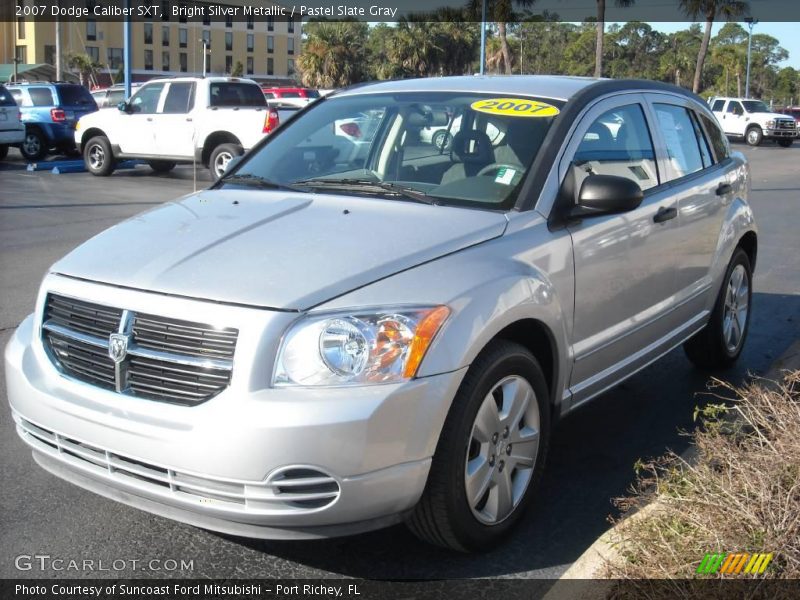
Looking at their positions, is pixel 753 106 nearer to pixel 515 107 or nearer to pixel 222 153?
pixel 222 153

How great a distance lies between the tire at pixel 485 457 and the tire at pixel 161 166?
16334mm

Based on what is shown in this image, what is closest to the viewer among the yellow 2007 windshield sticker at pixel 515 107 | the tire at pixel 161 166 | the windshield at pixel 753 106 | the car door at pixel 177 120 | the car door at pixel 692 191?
the yellow 2007 windshield sticker at pixel 515 107

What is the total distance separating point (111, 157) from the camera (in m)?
18.4

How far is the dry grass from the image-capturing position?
2859 millimetres

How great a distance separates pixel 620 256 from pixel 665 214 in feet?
1.93

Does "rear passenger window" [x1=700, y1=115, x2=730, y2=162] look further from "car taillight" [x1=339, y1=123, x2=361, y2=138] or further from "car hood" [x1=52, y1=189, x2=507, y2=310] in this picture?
"car hood" [x1=52, y1=189, x2=507, y2=310]

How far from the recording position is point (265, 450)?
2912mm

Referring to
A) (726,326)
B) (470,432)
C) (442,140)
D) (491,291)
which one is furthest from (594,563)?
(726,326)

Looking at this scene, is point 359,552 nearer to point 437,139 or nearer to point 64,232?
point 437,139

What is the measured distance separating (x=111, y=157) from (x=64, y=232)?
7.77 m

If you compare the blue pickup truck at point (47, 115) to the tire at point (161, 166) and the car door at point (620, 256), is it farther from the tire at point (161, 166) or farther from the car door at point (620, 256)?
the car door at point (620, 256)

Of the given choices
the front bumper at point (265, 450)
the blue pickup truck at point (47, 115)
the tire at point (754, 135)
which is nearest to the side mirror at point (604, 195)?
the front bumper at point (265, 450)

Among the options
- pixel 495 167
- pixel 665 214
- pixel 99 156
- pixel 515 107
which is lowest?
pixel 99 156

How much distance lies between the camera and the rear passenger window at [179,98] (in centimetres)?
1739
